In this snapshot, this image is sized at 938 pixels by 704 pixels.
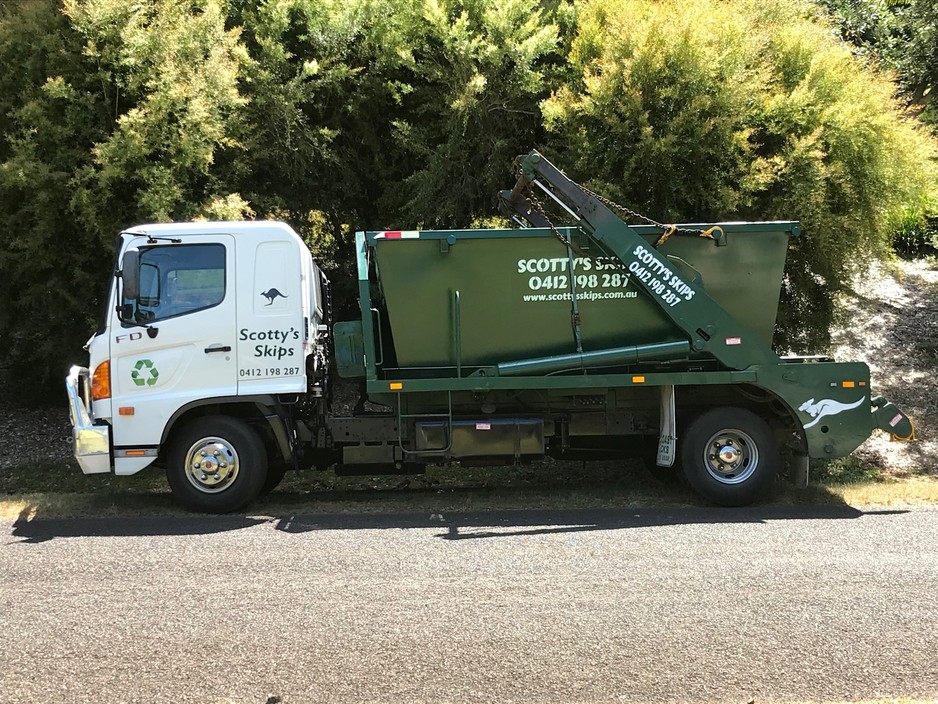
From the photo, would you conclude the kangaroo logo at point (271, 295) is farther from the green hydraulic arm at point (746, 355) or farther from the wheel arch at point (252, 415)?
the green hydraulic arm at point (746, 355)

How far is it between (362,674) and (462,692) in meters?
0.52

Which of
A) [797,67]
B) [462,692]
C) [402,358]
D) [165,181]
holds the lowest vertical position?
[462,692]

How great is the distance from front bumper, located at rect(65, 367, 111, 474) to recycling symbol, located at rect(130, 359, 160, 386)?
0.50 meters

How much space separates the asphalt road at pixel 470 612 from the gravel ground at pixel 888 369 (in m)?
4.23

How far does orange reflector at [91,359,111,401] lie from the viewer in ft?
25.2

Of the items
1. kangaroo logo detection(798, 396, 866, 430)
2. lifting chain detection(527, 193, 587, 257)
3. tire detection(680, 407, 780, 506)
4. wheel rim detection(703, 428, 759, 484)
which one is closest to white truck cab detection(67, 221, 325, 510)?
lifting chain detection(527, 193, 587, 257)

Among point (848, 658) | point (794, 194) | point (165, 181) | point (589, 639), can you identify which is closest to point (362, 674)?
point (589, 639)

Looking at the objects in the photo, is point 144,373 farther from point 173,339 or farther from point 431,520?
point 431,520

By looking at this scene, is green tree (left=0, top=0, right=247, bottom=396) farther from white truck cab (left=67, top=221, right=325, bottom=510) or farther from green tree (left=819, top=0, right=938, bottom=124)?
green tree (left=819, top=0, right=938, bottom=124)

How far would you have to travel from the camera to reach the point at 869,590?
5.31 metres

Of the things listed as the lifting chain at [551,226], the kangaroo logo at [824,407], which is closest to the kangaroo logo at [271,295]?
the lifting chain at [551,226]

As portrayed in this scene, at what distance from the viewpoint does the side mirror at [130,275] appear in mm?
7316

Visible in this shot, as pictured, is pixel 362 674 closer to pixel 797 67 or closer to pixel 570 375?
pixel 570 375

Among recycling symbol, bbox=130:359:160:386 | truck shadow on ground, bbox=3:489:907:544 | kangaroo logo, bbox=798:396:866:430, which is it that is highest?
recycling symbol, bbox=130:359:160:386
